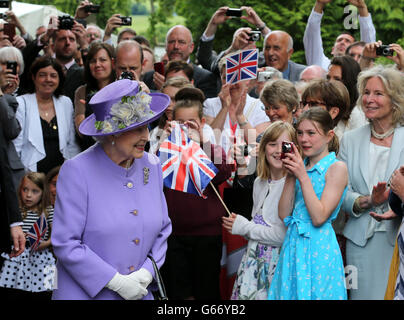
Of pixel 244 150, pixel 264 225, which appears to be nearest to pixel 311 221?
pixel 264 225

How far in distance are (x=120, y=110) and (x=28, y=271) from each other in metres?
3.14

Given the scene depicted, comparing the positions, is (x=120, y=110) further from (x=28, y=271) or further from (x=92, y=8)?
(x=92, y=8)

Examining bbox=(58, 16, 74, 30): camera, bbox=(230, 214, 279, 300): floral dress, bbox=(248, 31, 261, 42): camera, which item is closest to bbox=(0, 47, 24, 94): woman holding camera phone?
bbox=(58, 16, 74, 30): camera

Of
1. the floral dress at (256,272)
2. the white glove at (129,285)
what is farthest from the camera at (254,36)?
the white glove at (129,285)

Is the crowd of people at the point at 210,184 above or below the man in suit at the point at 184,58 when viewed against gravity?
below

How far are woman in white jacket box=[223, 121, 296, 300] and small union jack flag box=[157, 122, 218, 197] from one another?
0.38 m

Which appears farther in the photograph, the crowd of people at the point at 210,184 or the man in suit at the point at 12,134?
the man in suit at the point at 12,134

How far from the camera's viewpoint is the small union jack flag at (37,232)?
668cm

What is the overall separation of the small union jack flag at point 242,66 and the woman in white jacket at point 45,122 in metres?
1.90

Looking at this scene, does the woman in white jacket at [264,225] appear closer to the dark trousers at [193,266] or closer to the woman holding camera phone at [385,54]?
the dark trousers at [193,266]

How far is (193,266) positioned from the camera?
20.4 ft

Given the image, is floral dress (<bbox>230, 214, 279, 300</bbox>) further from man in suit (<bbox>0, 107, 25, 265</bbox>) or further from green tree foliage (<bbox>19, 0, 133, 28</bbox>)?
green tree foliage (<bbox>19, 0, 133, 28</bbox>)

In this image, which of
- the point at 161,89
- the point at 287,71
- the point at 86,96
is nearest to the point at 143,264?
the point at 161,89

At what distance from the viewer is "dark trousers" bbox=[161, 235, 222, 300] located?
244 inches
